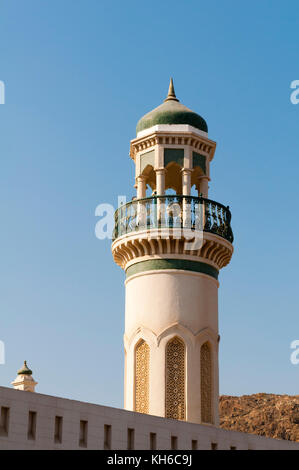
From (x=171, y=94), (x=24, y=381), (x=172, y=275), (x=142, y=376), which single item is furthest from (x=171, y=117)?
(x=24, y=381)

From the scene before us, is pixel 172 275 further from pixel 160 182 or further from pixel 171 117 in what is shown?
pixel 171 117

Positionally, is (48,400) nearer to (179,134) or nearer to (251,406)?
(179,134)

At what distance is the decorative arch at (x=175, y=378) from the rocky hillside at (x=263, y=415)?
121ft

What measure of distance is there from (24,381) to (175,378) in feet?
31.0

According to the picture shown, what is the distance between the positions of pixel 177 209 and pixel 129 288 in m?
2.51

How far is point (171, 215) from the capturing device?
21.9 metres

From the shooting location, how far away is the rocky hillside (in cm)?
5725

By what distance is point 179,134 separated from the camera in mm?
22688

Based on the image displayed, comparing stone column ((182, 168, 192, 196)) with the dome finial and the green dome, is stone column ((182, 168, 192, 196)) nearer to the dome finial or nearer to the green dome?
the green dome

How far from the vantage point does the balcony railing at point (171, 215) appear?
21.8 m

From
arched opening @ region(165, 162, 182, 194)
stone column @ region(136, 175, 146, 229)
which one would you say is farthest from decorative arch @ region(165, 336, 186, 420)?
arched opening @ region(165, 162, 182, 194)

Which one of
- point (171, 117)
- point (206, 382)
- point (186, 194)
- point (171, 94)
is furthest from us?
point (171, 94)

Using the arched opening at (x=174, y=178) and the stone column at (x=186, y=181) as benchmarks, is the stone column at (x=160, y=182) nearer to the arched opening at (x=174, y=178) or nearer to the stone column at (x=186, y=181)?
the stone column at (x=186, y=181)
